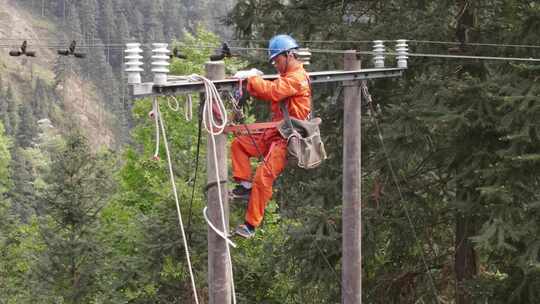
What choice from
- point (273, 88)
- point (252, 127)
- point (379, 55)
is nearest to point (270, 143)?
point (252, 127)

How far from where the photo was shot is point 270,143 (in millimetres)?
7199

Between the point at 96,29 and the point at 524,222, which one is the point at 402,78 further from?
the point at 96,29

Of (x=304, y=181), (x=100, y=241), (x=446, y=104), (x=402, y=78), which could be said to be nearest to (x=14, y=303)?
(x=100, y=241)

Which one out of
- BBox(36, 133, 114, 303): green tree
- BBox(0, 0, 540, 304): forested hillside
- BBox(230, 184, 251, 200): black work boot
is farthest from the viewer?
BBox(36, 133, 114, 303): green tree

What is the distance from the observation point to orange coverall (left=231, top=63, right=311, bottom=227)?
6.71 metres

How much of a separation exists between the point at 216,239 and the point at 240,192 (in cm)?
85

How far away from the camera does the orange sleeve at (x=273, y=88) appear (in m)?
6.55

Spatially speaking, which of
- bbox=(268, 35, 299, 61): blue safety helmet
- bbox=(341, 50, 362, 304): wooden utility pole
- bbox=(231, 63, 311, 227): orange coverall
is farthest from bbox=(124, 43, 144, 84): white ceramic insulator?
bbox=(341, 50, 362, 304): wooden utility pole

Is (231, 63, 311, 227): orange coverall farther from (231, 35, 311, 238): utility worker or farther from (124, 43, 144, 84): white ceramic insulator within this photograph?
(124, 43, 144, 84): white ceramic insulator

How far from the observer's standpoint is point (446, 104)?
32.1ft

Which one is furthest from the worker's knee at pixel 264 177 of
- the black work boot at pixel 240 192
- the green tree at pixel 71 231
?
the green tree at pixel 71 231

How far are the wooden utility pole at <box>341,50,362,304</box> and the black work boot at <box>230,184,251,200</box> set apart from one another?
2.45m

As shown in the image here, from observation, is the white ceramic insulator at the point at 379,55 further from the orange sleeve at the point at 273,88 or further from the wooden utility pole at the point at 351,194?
the orange sleeve at the point at 273,88

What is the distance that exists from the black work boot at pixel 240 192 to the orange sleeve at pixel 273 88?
0.88 meters
